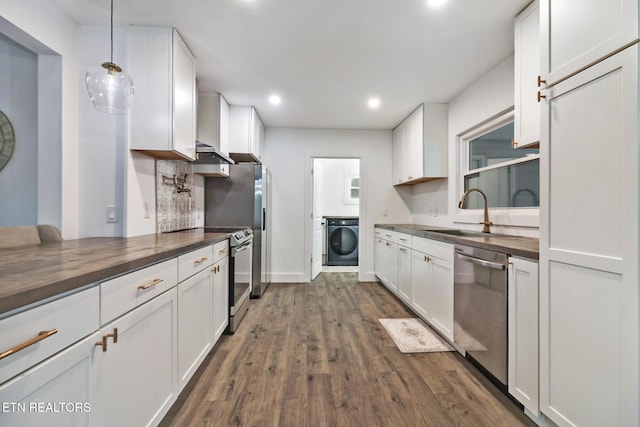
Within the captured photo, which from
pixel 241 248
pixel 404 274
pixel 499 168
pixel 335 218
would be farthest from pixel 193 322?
pixel 335 218

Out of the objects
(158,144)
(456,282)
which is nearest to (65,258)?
(158,144)

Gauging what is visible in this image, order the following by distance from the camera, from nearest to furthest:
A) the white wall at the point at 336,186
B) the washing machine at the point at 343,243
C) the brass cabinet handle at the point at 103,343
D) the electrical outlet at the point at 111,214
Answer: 1. the brass cabinet handle at the point at 103,343
2. the electrical outlet at the point at 111,214
3. the washing machine at the point at 343,243
4. the white wall at the point at 336,186

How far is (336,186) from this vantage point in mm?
6281

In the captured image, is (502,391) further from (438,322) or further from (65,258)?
(65,258)

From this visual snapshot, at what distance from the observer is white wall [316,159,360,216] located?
246 inches

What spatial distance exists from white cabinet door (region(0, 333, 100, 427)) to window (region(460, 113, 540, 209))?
271cm

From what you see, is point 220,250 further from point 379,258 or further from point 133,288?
point 379,258

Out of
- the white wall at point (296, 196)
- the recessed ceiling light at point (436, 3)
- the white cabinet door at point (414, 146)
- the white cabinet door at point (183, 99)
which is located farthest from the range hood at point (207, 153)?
the white cabinet door at point (414, 146)

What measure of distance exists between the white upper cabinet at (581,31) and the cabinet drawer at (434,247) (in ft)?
4.23

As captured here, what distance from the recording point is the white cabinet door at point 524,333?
1.40 metres

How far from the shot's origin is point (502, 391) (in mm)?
1694

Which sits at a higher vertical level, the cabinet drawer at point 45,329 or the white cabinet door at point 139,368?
the cabinet drawer at point 45,329

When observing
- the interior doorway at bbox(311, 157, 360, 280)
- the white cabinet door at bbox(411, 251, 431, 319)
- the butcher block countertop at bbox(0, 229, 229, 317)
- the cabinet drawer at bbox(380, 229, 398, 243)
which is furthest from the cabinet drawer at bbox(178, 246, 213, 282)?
the interior doorway at bbox(311, 157, 360, 280)

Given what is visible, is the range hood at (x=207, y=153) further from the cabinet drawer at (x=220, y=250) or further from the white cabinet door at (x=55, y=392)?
the white cabinet door at (x=55, y=392)
